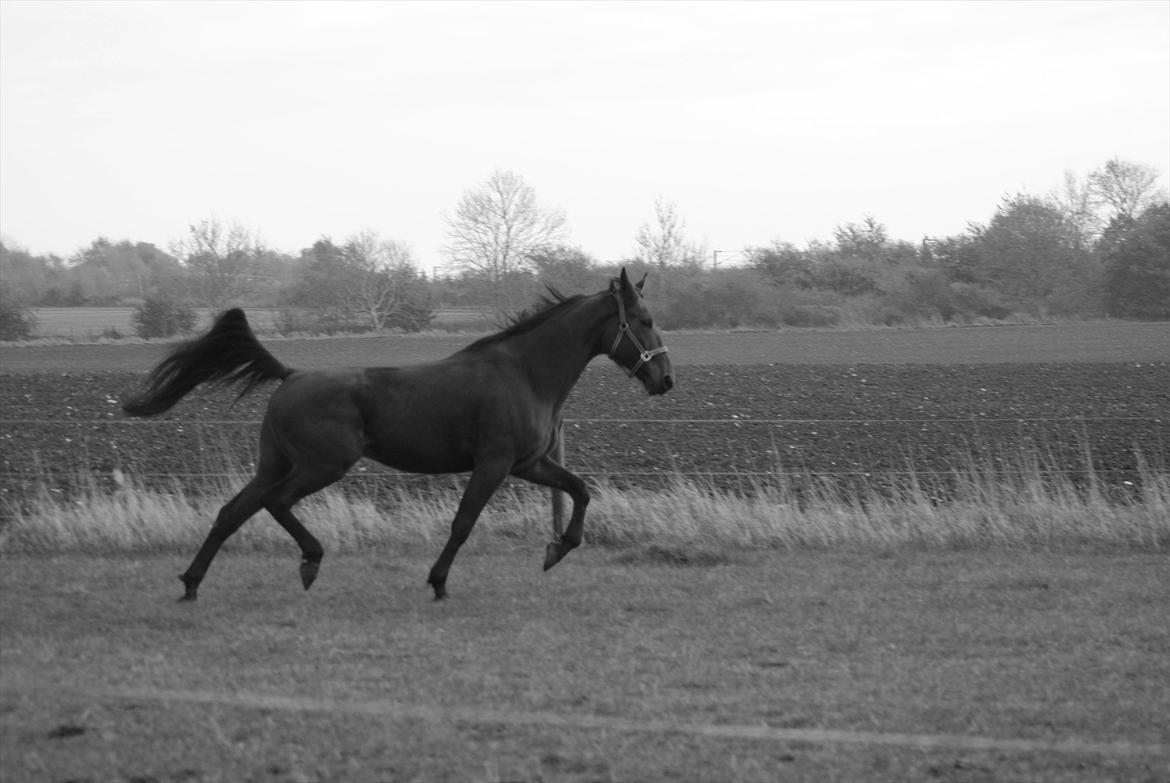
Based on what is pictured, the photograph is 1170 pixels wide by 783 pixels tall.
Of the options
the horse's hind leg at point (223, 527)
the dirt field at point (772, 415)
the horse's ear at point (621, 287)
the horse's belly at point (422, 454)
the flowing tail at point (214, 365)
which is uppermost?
the horse's ear at point (621, 287)

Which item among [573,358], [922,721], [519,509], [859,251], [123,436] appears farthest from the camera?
[859,251]

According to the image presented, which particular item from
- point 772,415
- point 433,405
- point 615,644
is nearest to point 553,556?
point 433,405

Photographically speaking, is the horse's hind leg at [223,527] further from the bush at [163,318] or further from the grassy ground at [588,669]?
the bush at [163,318]

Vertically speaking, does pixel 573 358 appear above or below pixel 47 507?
above

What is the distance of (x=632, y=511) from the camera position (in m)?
10.5

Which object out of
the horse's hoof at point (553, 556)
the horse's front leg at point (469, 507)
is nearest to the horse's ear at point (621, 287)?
the horse's front leg at point (469, 507)

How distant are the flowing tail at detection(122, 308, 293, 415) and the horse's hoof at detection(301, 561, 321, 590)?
1.16m

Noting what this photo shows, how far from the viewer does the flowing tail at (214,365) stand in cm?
835

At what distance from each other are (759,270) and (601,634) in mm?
61460

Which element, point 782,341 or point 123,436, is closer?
point 123,436

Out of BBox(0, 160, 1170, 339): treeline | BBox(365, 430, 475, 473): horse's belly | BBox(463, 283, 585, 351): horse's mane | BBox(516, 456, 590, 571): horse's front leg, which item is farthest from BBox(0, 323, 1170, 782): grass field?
BBox(0, 160, 1170, 339): treeline

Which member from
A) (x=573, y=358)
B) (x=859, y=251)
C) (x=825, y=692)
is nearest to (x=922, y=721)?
(x=825, y=692)

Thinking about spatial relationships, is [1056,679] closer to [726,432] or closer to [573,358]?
Result: [573,358]

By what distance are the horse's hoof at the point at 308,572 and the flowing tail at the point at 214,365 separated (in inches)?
45.7
